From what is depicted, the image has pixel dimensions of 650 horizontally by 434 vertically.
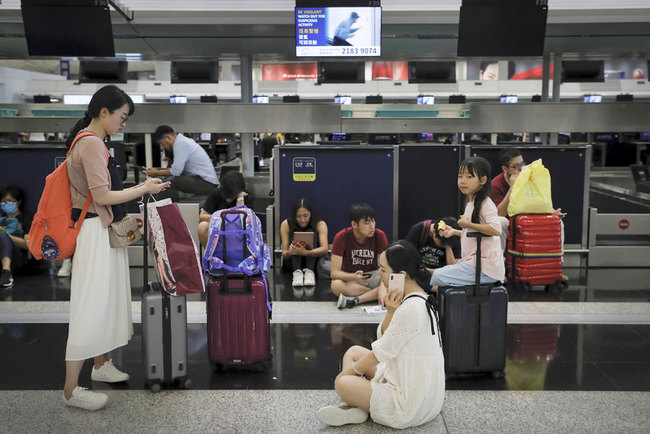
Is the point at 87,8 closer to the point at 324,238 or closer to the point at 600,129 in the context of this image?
the point at 324,238

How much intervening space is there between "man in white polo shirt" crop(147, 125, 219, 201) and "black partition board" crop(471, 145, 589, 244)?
3329 millimetres

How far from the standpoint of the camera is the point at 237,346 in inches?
164

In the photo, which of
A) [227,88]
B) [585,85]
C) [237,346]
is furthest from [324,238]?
[585,85]

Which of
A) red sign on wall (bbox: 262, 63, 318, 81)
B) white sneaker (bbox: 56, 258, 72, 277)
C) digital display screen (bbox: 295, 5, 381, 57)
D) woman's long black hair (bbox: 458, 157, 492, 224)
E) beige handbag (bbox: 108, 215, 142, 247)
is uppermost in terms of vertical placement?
red sign on wall (bbox: 262, 63, 318, 81)

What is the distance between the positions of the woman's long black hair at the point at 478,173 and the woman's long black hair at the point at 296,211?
2.95 metres

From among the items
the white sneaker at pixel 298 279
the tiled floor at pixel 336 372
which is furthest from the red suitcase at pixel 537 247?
the white sneaker at pixel 298 279

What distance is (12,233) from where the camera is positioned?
275 inches

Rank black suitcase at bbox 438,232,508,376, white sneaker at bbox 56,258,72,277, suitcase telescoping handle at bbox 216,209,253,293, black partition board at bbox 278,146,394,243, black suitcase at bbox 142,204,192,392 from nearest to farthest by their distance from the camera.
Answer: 1. black suitcase at bbox 142,204,192,392
2. black suitcase at bbox 438,232,508,376
3. suitcase telescoping handle at bbox 216,209,253,293
4. white sneaker at bbox 56,258,72,277
5. black partition board at bbox 278,146,394,243

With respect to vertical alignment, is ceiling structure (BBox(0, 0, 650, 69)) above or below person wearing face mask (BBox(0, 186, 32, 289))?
above

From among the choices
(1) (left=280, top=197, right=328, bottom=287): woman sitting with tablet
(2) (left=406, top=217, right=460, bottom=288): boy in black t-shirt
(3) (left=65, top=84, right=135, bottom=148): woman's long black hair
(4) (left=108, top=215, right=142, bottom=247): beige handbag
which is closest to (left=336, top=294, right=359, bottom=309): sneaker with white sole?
(2) (left=406, top=217, right=460, bottom=288): boy in black t-shirt

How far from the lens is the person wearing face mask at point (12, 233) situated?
661 centimetres

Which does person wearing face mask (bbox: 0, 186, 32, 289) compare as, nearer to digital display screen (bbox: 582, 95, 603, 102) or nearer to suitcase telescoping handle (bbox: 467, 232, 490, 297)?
suitcase telescoping handle (bbox: 467, 232, 490, 297)

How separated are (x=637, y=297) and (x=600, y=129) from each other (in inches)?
174

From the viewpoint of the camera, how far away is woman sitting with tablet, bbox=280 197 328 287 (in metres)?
6.68
